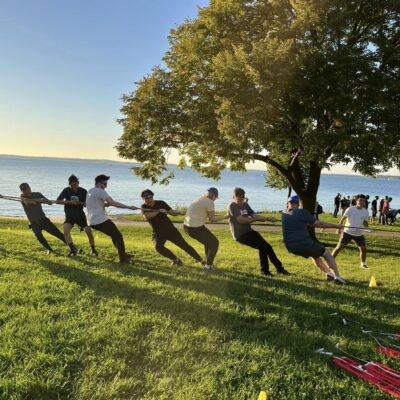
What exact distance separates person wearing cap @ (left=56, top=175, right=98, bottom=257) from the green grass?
5.13 feet

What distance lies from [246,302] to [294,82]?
30.5ft

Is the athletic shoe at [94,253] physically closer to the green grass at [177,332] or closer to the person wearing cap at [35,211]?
the person wearing cap at [35,211]

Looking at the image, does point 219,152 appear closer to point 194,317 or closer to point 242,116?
point 242,116

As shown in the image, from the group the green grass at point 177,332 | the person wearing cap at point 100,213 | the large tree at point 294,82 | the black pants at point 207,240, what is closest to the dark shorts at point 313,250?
the green grass at point 177,332

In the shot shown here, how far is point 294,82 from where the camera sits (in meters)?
13.4

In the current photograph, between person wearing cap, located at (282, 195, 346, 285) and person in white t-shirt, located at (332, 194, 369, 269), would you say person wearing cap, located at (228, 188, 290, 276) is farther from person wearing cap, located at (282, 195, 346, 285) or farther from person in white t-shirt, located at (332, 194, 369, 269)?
person in white t-shirt, located at (332, 194, 369, 269)

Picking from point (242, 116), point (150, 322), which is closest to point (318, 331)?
point (150, 322)


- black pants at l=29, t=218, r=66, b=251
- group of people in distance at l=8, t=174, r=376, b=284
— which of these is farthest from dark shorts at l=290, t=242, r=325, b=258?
black pants at l=29, t=218, r=66, b=251

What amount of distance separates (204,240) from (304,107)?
7335 millimetres

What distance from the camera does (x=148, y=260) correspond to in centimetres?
957

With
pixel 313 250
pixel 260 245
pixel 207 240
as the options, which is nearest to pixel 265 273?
pixel 260 245

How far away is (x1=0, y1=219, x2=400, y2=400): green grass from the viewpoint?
142 inches

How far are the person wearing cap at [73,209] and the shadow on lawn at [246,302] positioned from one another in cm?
148

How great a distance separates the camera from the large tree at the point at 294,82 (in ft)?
43.9
